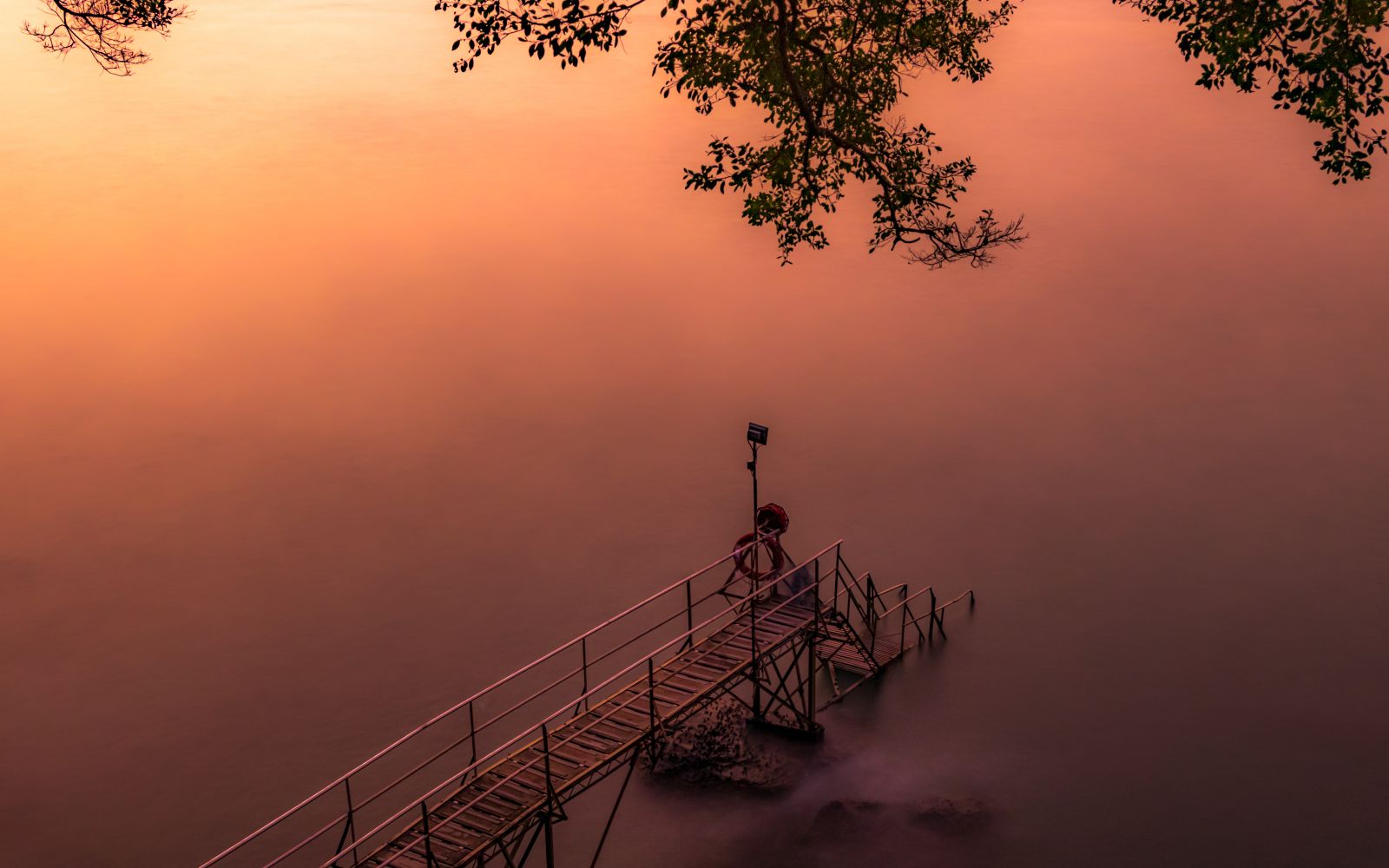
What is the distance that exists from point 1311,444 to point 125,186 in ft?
87.5

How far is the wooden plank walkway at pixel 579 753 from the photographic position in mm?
13250

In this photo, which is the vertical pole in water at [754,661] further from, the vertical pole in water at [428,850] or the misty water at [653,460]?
the vertical pole in water at [428,850]

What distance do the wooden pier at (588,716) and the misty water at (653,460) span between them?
578mm

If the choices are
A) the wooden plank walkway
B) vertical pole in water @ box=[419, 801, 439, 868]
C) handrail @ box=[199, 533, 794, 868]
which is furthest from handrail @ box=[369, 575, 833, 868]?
handrail @ box=[199, 533, 794, 868]

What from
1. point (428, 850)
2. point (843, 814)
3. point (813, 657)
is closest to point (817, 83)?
point (813, 657)

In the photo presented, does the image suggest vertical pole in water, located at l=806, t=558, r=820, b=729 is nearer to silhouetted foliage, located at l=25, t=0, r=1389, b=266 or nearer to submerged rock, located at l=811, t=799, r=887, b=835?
submerged rock, located at l=811, t=799, r=887, b=835

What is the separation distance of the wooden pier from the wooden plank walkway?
2 centimetres

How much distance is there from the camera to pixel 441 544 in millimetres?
21531

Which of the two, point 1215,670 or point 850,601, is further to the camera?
point 850,601

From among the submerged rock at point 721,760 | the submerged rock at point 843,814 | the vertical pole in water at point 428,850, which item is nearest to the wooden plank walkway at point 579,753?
the vertical pole in water at point 428,850

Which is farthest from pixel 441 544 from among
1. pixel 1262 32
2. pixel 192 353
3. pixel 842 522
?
pixel 1262 32

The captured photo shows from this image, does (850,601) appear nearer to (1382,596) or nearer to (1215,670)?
(1215,670)

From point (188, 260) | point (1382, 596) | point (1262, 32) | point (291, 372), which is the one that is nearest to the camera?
point (1262, 32)

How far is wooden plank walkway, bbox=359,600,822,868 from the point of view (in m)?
13.2
